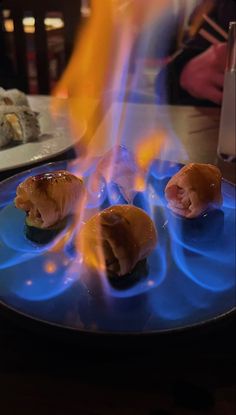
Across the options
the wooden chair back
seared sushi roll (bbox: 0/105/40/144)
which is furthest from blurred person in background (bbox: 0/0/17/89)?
seared sushi roll (bbox: 0/105/40/144)

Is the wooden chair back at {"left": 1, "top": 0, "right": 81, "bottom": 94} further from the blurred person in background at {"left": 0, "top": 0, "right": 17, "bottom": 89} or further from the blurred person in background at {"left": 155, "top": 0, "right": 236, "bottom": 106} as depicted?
the blurred person in background at {"left": 155, "top": 0, "right": 236, "bottom": 106}

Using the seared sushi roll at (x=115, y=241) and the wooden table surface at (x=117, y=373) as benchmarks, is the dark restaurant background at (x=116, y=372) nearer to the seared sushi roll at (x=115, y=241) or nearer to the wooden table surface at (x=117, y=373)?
the wooden table surface at (x=117, y=373)

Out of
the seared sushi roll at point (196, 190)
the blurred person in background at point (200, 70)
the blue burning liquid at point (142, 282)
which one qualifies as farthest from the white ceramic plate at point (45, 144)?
the blurred person in background at point (200, 70)

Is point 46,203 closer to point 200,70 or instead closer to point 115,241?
point 115,241

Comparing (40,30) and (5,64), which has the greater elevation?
(40,30)

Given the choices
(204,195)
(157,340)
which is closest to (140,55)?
(204,195)

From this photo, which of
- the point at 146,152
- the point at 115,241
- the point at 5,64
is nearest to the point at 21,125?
the point at 146,152

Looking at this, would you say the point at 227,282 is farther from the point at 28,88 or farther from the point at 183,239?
the point at 28,88
